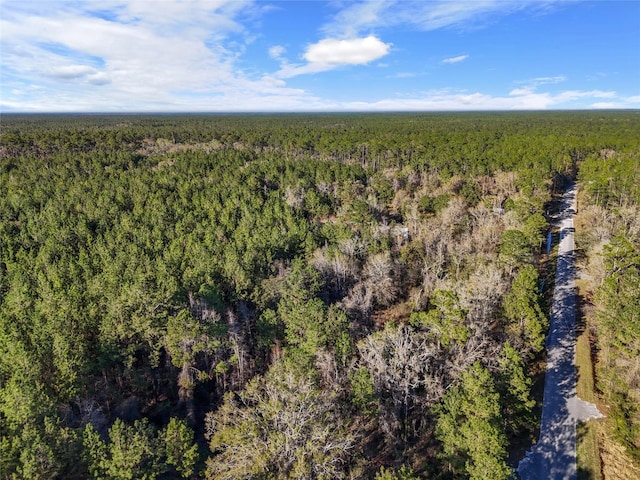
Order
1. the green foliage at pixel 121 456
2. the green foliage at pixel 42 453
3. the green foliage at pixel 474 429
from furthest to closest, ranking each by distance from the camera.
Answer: the green foliage at pixel 474 429 < the green foliage at pixel 121 456 < the green foliage at pixel 42 453

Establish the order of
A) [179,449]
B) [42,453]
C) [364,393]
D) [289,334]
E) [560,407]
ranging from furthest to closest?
[289,334] → [560,407] → [364,393] → [179,449] → [42,453]

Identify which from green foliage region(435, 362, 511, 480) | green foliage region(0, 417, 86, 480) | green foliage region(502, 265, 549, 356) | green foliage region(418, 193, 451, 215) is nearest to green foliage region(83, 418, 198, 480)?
green foliage region(0, 417, 86, 480)

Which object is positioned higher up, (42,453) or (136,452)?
(42,453)

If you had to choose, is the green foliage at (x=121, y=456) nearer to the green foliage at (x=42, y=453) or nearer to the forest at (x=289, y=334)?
the forest at (x=289, y=334)

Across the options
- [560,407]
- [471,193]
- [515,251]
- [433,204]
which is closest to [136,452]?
[560,407]

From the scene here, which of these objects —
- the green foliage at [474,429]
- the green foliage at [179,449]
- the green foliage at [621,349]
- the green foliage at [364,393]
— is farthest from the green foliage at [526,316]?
the green foliage at [179,449]

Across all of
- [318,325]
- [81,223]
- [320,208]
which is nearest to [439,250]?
[318,325]

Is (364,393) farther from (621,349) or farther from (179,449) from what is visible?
(621,349)

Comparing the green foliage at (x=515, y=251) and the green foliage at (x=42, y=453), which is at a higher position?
the green foliage at (x=515, y=251)
